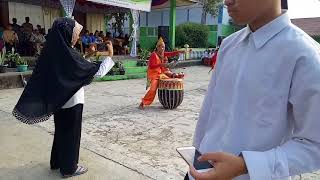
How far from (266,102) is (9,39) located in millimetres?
11778

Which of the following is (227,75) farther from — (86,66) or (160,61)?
(160,61)

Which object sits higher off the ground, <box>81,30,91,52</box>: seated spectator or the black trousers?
<box>81,30,91,52</box>: seated spectator

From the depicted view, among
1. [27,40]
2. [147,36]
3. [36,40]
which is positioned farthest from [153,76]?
[147,36]

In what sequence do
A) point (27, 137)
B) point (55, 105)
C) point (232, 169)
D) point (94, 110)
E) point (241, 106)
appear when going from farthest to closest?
point (94, 110) < point (27, 137) < point (55, 105) < point (241, 106) < point (232, 169)

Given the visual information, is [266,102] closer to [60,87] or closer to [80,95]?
[60,87]

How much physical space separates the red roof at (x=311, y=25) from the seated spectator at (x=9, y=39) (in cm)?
1846

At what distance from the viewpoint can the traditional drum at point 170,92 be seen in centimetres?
627

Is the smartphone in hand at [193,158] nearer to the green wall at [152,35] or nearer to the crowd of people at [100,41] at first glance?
the crowd of people at [100,41]

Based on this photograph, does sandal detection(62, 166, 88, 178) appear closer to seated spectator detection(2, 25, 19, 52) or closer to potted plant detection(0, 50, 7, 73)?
potted plant detection(0, 50, 7, 73)

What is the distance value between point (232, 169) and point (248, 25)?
44 centimetres

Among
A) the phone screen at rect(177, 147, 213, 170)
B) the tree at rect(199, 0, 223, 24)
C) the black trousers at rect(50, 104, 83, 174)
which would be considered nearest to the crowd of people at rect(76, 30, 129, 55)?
the tree at rect(199, 0, 223, 24)

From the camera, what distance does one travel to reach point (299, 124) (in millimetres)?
837

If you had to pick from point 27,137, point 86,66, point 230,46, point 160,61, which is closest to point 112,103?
point 160,61

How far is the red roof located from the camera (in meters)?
23.3
